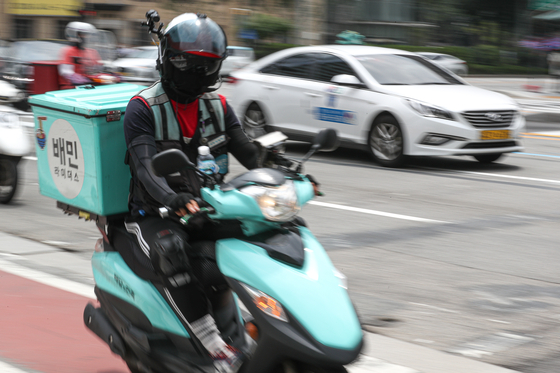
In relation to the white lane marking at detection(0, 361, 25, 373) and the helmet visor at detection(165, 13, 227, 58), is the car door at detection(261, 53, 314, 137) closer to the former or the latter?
the white lane marking at detection(0, 361, 25, 373)

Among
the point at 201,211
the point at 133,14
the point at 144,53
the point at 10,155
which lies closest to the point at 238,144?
the point at 201,211

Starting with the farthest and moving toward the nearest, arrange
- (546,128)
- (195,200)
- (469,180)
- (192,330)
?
(546,128) → (469,180) → (192,330) → (195,200)

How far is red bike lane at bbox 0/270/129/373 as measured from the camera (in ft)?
12.7

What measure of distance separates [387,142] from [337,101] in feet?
3.43

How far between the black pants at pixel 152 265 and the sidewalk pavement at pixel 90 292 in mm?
737

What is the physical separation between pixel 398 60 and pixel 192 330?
898 centimetres

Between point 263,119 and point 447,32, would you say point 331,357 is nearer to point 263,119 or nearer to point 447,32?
point 263,119

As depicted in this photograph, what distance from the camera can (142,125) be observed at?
332cm

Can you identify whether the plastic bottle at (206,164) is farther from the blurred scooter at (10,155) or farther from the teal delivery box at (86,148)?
the blurred scooter at (10,155)

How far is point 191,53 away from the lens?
325 cm

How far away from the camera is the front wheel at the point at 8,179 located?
791 centimetres

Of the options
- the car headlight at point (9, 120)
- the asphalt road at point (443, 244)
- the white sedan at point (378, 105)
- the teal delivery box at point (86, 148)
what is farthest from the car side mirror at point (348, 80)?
the teal delivery box at point (86, 148)

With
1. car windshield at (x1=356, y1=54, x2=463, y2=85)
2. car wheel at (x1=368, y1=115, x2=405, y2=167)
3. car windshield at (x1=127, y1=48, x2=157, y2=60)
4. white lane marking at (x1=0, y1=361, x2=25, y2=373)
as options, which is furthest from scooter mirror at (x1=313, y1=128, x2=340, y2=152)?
car windshield at (x1=127, y1=48, x2=157, y2=60)

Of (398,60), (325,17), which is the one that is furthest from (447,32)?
(398,60)
